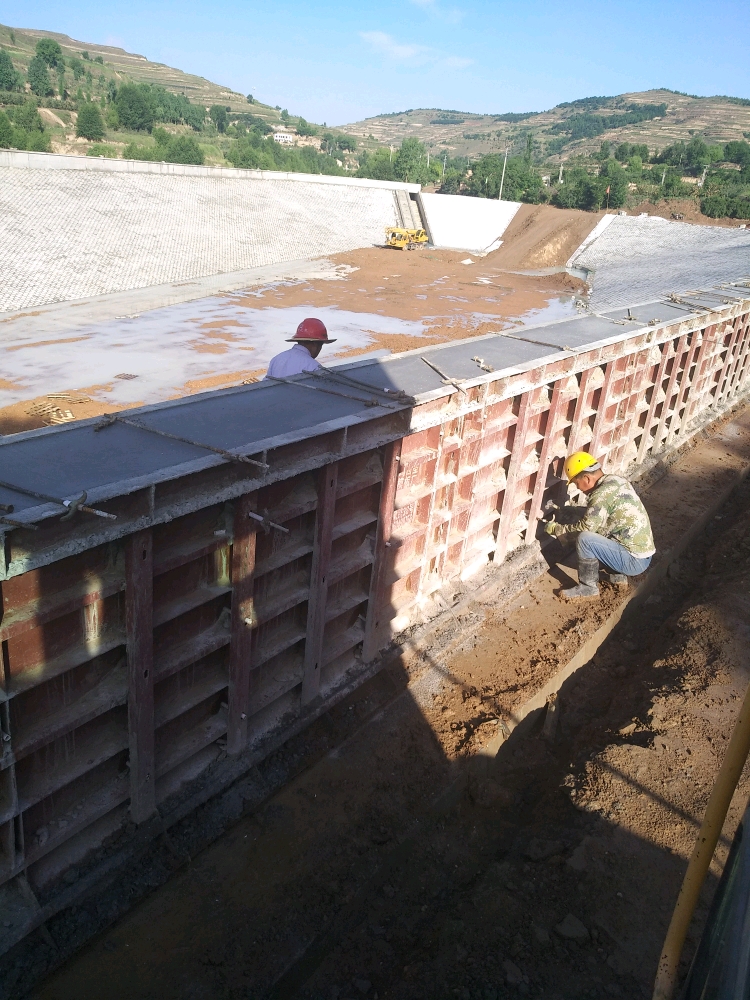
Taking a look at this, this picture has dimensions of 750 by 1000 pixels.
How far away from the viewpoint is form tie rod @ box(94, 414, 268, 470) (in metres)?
4.49

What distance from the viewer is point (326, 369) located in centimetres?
694

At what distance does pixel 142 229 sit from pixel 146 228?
0.97 feet

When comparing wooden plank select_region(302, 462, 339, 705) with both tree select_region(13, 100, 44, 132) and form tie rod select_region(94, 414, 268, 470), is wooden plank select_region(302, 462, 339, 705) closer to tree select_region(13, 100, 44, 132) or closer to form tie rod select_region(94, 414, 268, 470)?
form tie rod select_region(94, 414, 268, 470)

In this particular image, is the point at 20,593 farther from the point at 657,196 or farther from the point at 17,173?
the point at 657,196

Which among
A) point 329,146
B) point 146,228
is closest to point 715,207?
point 146,228

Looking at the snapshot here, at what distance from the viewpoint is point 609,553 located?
28.2 ft

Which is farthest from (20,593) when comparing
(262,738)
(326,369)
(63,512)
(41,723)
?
(326,369)

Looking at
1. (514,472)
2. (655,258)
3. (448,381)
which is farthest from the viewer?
(655,258)

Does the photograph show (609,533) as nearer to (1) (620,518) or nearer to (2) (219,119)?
(1) (620,518)

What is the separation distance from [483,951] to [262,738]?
6.89 feet

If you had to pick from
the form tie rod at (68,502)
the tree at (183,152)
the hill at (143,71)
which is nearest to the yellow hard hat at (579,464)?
the form tie rod at (68,502)

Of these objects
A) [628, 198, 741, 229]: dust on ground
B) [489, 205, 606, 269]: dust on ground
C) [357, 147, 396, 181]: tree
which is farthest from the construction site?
[357, 147, 396, 181]: tree

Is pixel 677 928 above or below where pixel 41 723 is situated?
above

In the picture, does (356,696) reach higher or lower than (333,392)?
lower
